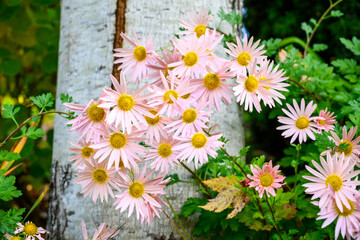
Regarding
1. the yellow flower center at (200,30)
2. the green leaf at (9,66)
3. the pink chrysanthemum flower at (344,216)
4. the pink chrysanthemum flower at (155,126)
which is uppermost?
the yellow flower center at (200,30)

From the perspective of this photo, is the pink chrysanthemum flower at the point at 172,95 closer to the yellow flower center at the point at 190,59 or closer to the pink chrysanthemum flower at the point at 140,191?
the yellow flower center at the point at 190,59

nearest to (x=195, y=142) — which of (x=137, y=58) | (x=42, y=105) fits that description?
(x=137, y=58)

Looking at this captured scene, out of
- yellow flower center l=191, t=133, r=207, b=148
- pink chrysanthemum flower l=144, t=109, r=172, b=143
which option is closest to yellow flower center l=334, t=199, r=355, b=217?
yellow flower center l=191, t=133, r=207, b=148

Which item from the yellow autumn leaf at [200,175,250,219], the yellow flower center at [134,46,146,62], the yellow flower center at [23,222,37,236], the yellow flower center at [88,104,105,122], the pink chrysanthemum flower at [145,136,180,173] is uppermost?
the yellow flower center at [134,46,146,62]

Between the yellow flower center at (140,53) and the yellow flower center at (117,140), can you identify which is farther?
the yellow flower center at (140,53)

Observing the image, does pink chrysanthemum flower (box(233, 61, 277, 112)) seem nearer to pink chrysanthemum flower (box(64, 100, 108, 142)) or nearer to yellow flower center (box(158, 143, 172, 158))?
yellow flower center (box(158, 143, 172, 158))

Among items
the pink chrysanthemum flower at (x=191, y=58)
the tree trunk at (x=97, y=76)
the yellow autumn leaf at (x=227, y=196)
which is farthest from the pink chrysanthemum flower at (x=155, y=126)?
the tree trunk at (x=97, y=76)
